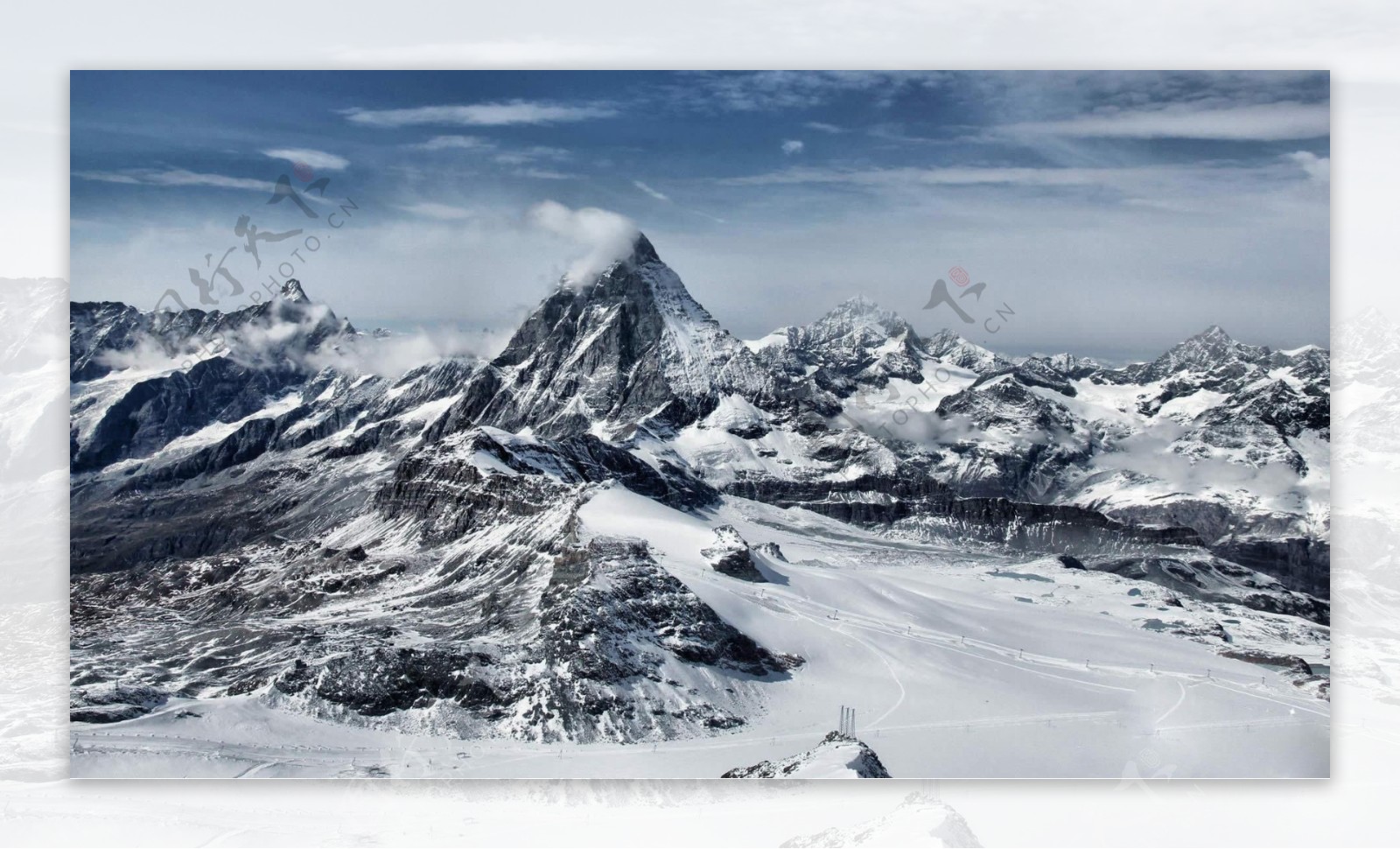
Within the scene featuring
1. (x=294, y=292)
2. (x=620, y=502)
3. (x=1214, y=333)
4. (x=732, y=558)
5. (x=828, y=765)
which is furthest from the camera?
(x=620, y=502)

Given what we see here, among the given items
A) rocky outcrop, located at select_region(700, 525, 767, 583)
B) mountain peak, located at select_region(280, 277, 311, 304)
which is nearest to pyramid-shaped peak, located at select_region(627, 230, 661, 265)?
rocky outcrop, located at select_region(700, 525, 767, 583)

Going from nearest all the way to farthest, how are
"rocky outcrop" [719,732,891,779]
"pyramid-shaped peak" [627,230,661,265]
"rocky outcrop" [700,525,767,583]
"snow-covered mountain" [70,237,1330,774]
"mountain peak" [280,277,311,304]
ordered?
1. "rocky outcrop" [719,732,891,779]
2. "snow-covered mountain" [70,237,1330,774]
3. "mountain peak" [280,277,311,304]
4. "pyramid-shaped peak" [627,230,661,265]
5. "rocky outcrop" [700,525,767,583]

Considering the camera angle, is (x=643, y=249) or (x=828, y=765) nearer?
(x=828, y=765)

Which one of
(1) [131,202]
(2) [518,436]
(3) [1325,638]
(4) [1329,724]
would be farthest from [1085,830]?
(2) [518,436]

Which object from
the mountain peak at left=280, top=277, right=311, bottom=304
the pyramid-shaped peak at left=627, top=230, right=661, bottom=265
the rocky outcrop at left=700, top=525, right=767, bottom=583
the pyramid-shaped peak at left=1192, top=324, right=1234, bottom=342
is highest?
the pyramid-shaped peak at left=627, top=230, right=661, bottom=265

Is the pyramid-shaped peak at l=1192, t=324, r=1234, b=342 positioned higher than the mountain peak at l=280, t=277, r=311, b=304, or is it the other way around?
the mountain peak at l=280, t=277, r=311, b=304

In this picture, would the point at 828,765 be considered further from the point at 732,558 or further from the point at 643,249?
the point at 643,249

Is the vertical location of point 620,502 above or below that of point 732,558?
above

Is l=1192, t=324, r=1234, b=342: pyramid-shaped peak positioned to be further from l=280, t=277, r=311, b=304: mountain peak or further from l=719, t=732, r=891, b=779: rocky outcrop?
l=280, t=277, r=311, b=304: mountain peak

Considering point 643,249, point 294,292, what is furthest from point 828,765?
point 294,292

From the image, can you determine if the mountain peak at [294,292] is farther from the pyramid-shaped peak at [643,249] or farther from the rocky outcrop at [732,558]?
the rocky outcrop at [732,558]
